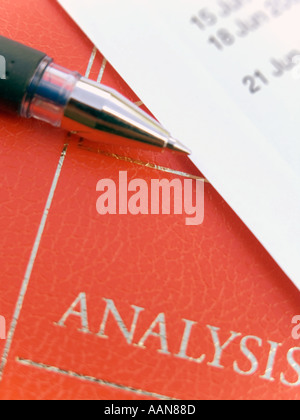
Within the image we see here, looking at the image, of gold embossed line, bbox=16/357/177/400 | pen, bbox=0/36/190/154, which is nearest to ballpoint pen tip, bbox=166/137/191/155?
pen, bbox=0/36/190/154

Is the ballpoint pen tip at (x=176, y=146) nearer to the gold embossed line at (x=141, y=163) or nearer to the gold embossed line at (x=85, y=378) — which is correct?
the gold embossed line at (x=141, y=163)

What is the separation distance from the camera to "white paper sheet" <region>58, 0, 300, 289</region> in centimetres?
28

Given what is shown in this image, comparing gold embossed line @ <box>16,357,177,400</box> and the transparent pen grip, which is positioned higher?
the transparent pen grip

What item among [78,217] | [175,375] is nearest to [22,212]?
[78,217]

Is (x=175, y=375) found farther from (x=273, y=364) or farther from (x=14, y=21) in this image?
(x=14, y=21)

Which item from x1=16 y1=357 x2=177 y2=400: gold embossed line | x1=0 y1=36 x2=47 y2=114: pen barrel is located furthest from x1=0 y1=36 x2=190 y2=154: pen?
x1=16 y1=357 x2=177 y2=400: gold embossed line

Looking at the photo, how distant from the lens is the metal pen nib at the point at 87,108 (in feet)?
0.81

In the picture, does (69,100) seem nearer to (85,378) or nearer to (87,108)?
(87,108)

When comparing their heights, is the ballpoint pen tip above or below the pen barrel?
below

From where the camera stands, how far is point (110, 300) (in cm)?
25

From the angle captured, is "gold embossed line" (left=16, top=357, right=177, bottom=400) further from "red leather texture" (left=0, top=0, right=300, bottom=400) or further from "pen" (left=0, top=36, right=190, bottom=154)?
"pen" (left=0, top=36, right=190, bottom=154)

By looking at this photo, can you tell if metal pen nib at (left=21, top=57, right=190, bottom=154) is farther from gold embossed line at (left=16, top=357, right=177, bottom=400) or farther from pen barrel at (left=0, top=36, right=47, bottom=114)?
gold embossed line at (left=16, top=357, right=177, bottom=400)

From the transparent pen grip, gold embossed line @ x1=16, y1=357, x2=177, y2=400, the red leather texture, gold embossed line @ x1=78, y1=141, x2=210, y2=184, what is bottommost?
gold embossed line @ x1=16, y1=357, x2=177, y2=400

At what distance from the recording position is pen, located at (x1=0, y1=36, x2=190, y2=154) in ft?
0.81
